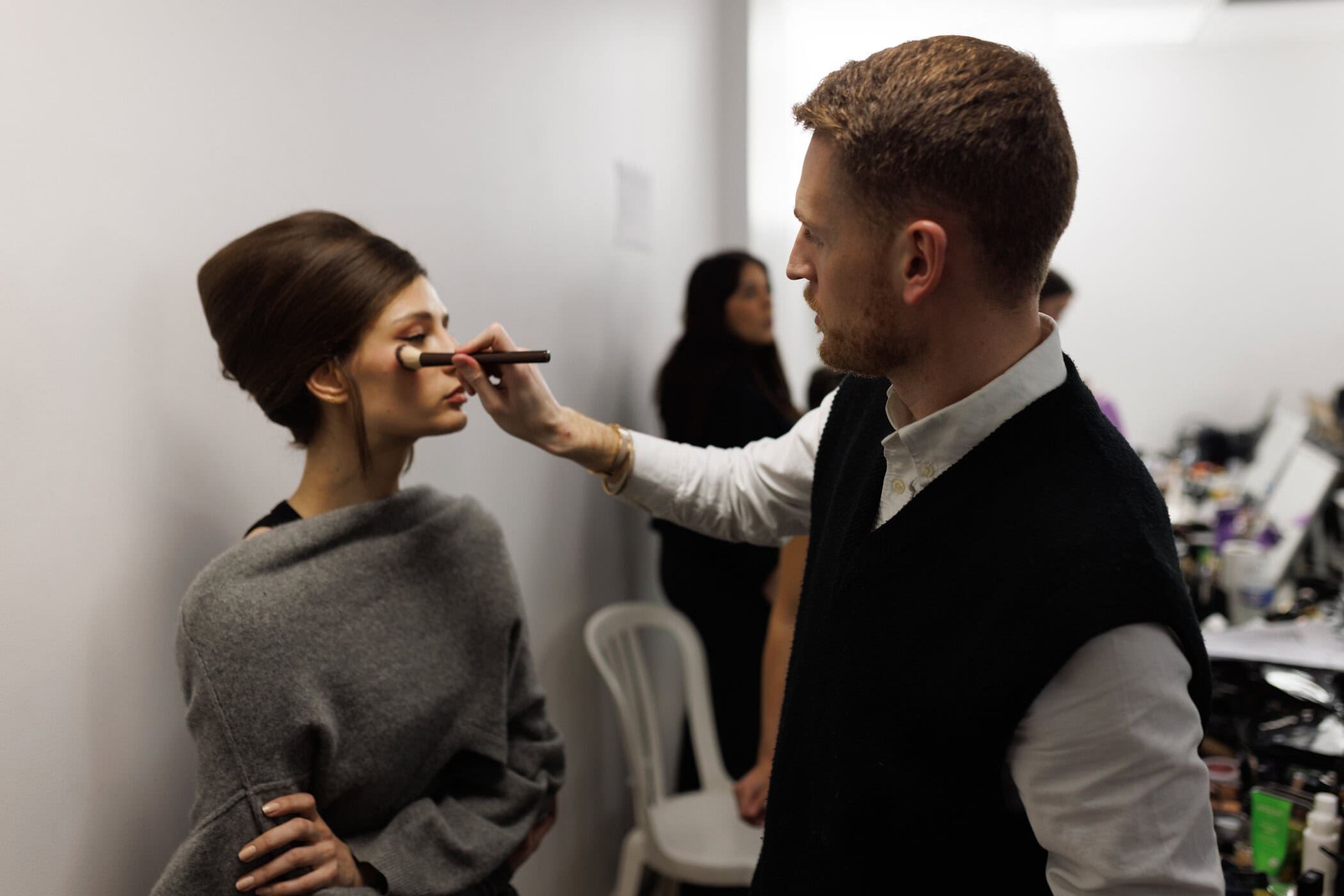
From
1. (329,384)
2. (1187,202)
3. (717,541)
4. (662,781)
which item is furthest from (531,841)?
(1187,202)

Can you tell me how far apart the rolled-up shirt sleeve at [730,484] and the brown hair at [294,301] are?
0.37 m

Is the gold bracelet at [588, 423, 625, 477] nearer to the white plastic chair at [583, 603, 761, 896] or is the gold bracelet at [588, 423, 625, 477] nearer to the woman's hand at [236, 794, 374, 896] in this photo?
the woman's hand at [236, 794, 374, 896]

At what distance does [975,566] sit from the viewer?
2.79 ft

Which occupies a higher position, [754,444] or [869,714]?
[754,444]

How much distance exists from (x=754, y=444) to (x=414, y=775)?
63 cm

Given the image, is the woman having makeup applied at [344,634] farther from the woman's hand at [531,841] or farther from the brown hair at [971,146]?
the brown hair at [971,146]

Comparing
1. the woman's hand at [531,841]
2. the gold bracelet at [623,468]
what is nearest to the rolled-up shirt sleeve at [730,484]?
the gold bracelet at [623,468]

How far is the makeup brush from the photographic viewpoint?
1180 millimetres

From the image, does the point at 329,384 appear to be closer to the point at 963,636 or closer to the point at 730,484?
the point at 730,484

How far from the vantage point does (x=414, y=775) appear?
1252 millimetres

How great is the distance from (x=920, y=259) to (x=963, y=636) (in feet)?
1.08

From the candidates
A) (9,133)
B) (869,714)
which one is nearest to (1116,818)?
(869,714)

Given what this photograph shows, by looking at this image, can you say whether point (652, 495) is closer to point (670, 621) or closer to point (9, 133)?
point (9, 133)

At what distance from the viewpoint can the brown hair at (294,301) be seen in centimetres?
114
